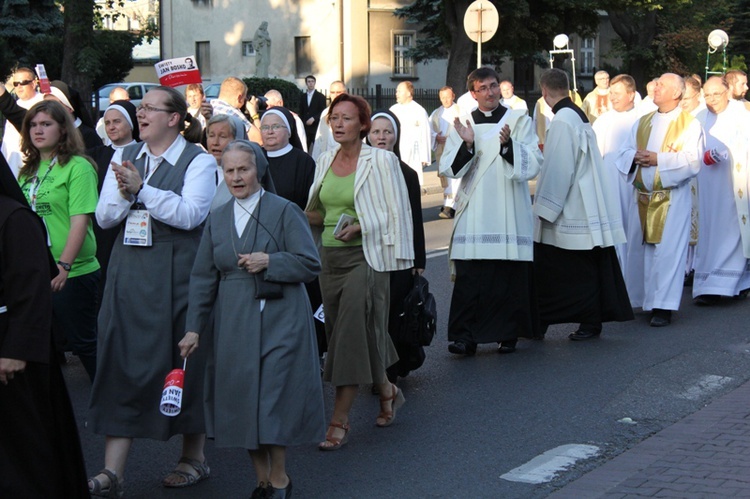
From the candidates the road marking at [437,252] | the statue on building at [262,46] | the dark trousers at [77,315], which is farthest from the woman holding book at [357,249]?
the statue on building at [262,46]

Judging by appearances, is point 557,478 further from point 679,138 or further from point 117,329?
point 679,138

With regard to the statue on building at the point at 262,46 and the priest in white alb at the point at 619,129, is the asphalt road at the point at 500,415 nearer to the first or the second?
the priest in white alb at the point at 619,129

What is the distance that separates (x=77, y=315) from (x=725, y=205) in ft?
22.7

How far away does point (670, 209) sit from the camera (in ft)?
34.2

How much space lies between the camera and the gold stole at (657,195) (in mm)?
10422

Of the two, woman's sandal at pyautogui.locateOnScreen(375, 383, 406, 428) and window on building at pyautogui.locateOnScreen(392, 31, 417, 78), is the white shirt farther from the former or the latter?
window on building at pyautogui.locateOnScreen(392, 31, 417, 78)

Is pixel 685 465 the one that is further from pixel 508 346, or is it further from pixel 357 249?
pixel 508 346

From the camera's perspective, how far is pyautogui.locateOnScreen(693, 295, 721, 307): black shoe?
450 inches

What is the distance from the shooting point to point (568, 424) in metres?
7.10

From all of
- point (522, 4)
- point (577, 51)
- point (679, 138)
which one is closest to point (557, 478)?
point (679, 138)

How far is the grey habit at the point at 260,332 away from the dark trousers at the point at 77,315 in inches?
82.4

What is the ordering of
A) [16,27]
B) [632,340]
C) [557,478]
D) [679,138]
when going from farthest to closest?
[16,27], [679,138], [632,340], [557,478]

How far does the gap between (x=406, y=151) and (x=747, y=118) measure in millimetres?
8567

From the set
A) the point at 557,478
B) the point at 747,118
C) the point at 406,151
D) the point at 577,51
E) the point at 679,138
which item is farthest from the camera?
the point at 577,51
